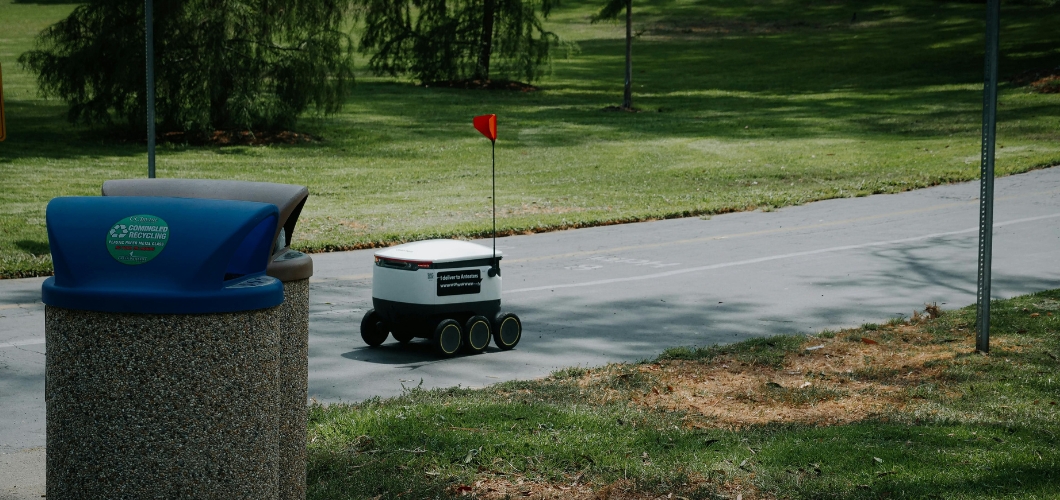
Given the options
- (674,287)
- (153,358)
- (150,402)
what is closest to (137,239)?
(153,358)

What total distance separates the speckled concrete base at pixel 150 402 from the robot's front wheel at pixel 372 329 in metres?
5.33

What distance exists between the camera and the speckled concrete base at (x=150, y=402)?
Result: 143 inches

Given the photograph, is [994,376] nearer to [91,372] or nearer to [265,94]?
[91,372]

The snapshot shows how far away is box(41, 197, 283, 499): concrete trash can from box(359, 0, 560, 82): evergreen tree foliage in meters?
34.6

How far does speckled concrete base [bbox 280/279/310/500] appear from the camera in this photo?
4.53m

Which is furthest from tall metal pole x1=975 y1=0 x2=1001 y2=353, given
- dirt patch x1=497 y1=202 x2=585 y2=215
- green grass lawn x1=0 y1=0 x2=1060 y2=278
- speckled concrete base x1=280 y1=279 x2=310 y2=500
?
dirt patch x1=497 y1=202 x2=585 y2=215

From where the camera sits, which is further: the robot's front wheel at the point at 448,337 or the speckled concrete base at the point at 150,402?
the robot's front wheel at the point at 448,337

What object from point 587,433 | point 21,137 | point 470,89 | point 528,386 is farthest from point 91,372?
point 470,89

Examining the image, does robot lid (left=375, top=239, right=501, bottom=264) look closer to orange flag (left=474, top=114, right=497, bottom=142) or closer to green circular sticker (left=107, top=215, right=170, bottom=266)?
orange flag (left=474, top=114, right=497, bottom=142)

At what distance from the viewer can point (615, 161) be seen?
2338cm

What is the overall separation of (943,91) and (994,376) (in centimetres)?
2980

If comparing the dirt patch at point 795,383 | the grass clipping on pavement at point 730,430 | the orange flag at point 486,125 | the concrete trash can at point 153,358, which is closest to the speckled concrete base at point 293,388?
the grass clipping on pavement at point 730,430

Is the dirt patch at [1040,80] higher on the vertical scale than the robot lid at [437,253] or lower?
higher

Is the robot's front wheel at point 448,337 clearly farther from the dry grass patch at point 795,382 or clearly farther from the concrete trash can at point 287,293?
the concrete trash can at point 287,293
